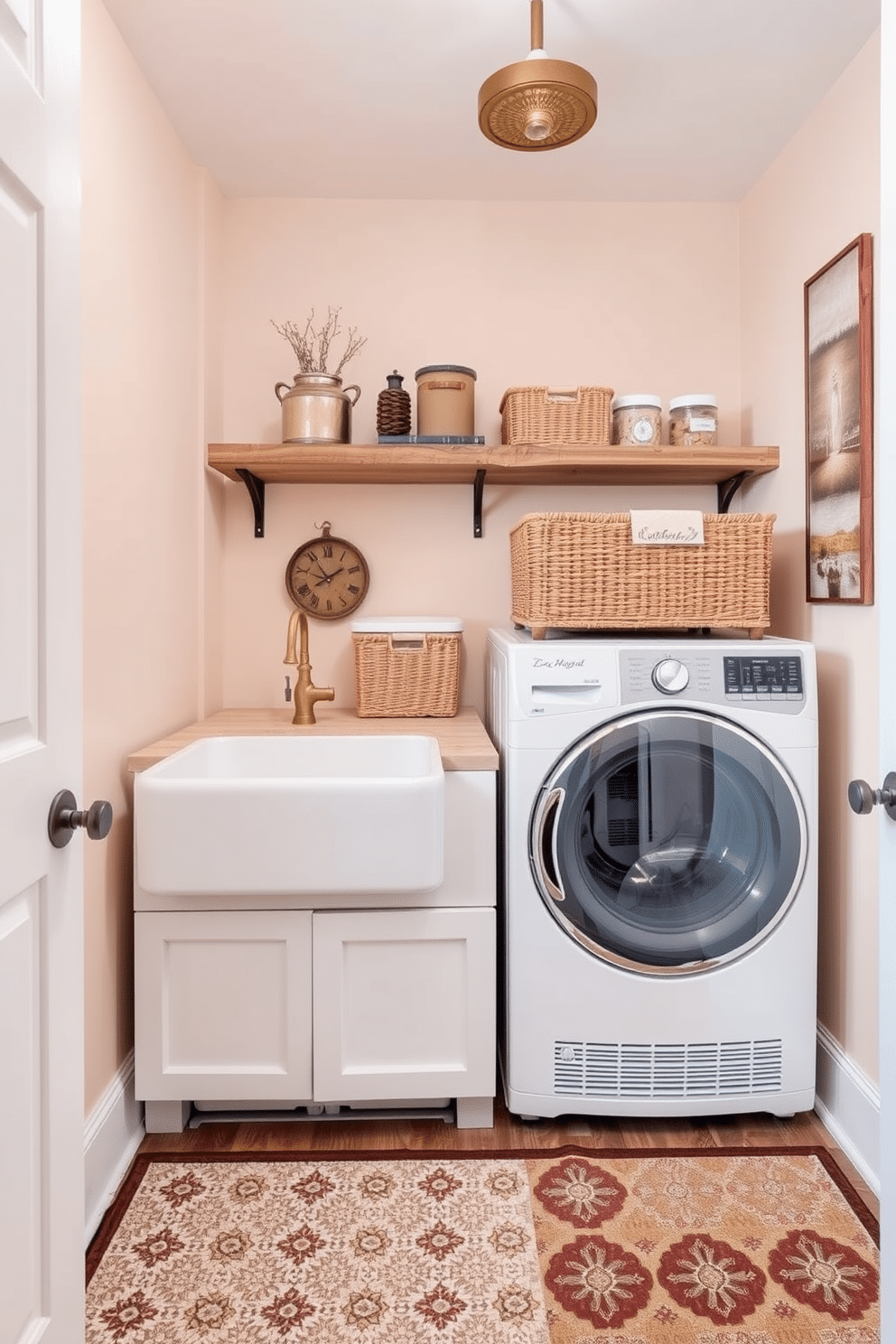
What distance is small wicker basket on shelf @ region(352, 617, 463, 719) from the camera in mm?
2381

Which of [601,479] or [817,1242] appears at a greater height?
[601,479]

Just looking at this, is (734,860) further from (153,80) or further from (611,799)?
(153,80)

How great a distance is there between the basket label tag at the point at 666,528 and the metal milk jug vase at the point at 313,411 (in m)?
0.84

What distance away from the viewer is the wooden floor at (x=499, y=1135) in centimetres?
190

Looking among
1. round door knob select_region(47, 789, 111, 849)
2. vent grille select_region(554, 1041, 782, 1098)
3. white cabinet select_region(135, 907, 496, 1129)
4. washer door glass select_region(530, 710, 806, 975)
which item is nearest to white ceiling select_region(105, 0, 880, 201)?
washer door glass select_region(530, 710, 806, 975)

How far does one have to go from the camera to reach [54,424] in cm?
100

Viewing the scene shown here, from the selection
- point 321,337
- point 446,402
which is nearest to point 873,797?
point 446,402

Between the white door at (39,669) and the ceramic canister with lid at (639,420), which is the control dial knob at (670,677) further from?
the white door at (39,669)

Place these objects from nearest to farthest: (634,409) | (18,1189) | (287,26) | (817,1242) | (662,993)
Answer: (18,1189), (817,1242), (287,26), (662,993), (634,409)

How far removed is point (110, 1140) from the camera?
5.82 feet

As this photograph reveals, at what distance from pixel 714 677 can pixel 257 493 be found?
1390 millimetres

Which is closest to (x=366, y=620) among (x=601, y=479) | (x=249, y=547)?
(x=249, y=547)

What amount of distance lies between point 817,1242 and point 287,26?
2.54 metres

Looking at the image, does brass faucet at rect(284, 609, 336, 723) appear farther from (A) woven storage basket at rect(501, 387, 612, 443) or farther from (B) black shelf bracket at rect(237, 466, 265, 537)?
(A) woven storage basket at rect(501, 387, 612, 443)
